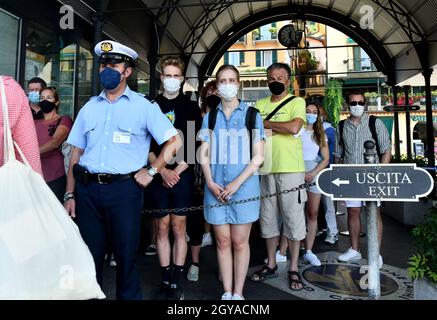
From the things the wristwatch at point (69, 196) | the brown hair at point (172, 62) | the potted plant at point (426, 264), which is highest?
the brown hair at point (172, 62)

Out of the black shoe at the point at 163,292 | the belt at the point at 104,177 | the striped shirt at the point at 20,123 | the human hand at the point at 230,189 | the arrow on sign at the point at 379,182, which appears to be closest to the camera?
the striped shirt at the point at 20,123

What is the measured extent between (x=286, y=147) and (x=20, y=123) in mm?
1937

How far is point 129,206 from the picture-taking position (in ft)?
6.28

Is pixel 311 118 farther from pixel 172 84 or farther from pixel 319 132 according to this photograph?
pixel 172 84

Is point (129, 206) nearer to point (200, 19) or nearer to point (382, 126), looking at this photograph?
point (382, 126)

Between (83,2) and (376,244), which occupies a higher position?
(83,2)

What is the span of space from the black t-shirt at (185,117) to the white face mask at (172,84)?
9 centimetres

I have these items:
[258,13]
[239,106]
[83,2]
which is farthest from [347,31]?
[239,106]

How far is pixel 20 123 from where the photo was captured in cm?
149

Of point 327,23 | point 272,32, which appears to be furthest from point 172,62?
point 272,32

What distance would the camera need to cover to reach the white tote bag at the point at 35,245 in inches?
48.1

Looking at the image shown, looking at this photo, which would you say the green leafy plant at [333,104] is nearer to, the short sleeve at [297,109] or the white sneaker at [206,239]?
the white sneaker at [206,239]

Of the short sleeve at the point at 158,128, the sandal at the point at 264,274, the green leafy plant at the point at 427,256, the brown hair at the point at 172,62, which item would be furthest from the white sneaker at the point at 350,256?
the brown hair at the point at 172,62
